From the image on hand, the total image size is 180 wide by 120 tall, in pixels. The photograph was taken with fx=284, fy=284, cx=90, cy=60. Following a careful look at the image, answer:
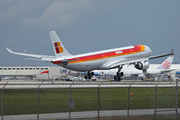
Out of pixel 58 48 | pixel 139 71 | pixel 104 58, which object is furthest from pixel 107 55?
pixel 139 71

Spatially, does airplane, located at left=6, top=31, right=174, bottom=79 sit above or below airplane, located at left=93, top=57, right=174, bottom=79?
above

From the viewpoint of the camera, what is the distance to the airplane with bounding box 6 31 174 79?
5094 centimetres

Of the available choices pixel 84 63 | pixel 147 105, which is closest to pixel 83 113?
pixel 147 105

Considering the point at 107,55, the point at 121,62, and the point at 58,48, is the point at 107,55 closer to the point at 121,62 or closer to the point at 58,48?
the point at 121,62

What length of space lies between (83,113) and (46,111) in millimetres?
2533

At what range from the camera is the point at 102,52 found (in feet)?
177

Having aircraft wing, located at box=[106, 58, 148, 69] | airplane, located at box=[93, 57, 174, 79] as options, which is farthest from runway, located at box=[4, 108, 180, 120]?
airplane, located at box=[93, 57, 174, 79]

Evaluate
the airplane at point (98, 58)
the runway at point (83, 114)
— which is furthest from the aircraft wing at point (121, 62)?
the runway at point (83, 114)

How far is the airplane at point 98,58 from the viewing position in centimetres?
5094

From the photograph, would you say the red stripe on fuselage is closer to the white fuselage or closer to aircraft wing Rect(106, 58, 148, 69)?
the white fuselage

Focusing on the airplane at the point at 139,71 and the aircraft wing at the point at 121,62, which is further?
the airplane at the point at 139,71

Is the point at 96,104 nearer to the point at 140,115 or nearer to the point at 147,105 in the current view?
the point at 140,115

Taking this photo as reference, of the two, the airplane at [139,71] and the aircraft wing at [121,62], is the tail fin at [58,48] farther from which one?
the airplane at [139,71]

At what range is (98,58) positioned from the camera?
175 feet
